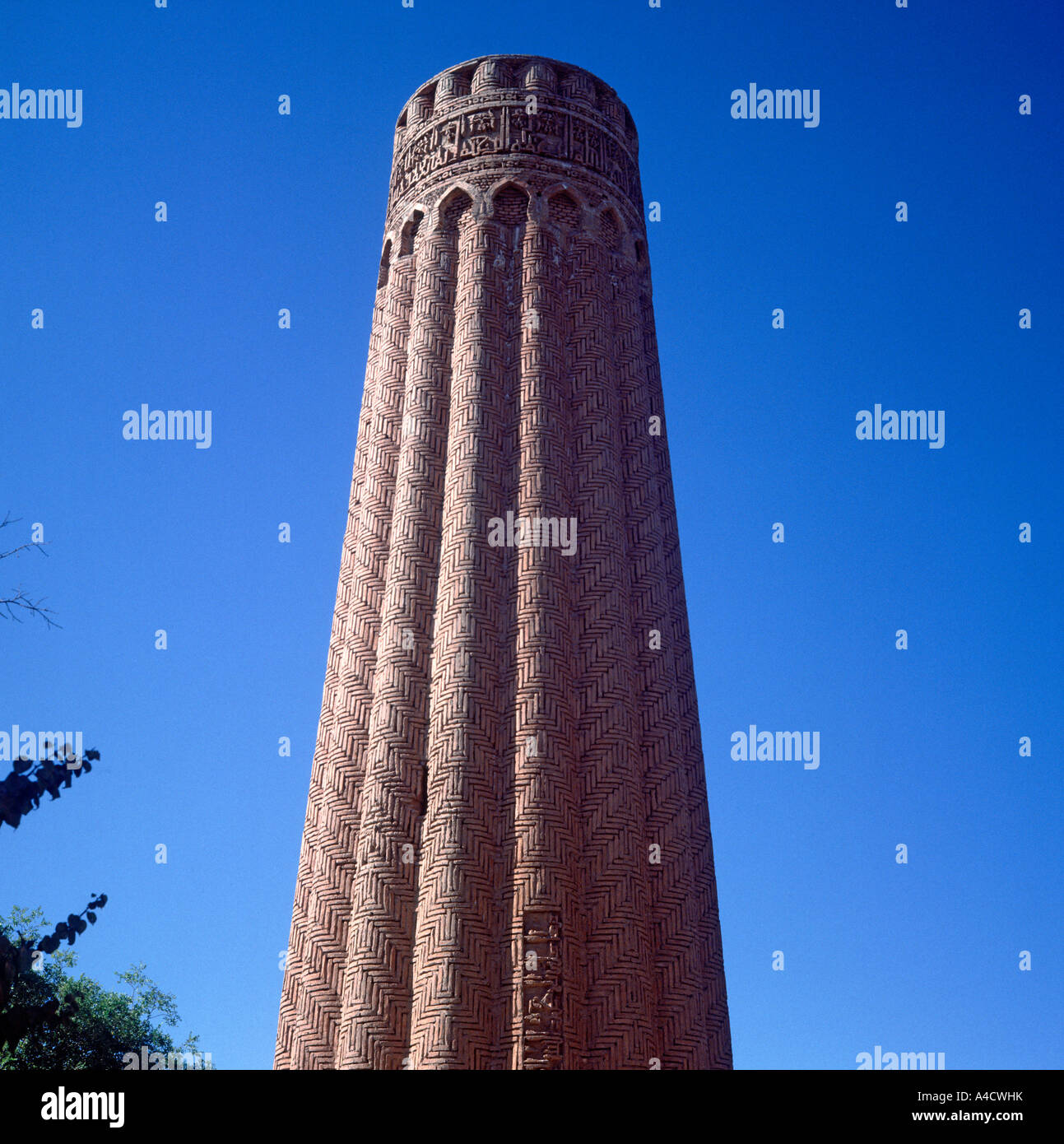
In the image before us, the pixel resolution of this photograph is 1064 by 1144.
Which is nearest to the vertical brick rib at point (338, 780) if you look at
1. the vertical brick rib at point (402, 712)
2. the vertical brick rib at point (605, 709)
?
the vertical brick rib at point (402, 712)

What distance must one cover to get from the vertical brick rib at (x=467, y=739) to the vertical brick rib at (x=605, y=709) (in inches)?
30.1

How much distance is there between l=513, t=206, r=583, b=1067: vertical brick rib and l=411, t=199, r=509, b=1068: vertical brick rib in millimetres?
216

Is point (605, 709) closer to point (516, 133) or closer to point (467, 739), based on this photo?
point (467, 739)

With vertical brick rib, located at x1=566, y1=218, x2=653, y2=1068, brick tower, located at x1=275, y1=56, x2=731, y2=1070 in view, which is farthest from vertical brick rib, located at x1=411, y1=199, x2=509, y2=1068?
vertical brick rib, located at x1=566, y1=218, x2=653, y2=1068

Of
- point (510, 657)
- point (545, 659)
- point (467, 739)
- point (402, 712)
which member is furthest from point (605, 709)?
point (402, 712)

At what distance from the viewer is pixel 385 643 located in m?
12.1

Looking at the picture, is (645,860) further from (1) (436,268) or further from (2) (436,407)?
(1) (436,268)

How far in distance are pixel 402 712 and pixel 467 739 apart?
2.76 ft

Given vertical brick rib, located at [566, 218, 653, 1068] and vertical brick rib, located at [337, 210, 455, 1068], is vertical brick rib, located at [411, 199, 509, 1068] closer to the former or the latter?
vertical brick rib, located at [337, 210, 455, 1068]

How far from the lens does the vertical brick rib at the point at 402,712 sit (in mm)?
10203

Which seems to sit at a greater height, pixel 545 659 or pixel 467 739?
pixel 545 659

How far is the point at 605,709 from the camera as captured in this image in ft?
37.6
